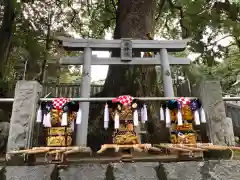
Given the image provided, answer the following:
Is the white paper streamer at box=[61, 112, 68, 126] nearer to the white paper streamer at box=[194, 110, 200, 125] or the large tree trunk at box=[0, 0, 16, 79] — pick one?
the white paper streamer at box=[194, 110, 200, 125]

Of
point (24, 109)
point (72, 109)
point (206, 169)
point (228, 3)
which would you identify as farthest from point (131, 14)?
point (206, 169)

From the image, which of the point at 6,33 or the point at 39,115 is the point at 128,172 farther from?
the point at 6,33

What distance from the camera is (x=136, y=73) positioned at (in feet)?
19.7

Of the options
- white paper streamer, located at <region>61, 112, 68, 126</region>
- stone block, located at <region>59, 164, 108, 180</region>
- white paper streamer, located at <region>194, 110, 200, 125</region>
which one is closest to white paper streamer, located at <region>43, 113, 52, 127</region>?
white paper streamer, located at <region>61, 112, 68, 126</region>

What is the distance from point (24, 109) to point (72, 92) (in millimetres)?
8162

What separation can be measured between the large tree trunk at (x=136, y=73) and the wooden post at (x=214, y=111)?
153cm

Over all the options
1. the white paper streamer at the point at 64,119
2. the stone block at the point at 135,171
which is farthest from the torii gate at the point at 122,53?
the stone block at the point at 135,171

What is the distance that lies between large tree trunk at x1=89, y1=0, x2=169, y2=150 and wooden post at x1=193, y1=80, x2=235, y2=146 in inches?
60.2

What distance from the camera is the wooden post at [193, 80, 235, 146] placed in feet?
12.1

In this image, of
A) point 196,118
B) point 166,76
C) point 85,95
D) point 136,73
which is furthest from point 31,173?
point 136,73

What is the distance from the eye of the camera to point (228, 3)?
24.7 feet

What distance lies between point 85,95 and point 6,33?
18.8 feet

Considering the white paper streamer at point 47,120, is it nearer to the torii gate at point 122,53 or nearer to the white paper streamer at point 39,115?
the white paper streamer at point 39,115

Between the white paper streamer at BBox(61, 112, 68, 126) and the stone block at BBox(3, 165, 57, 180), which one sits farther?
the white paper streamer at BBox(61, 112, 68, 126)
